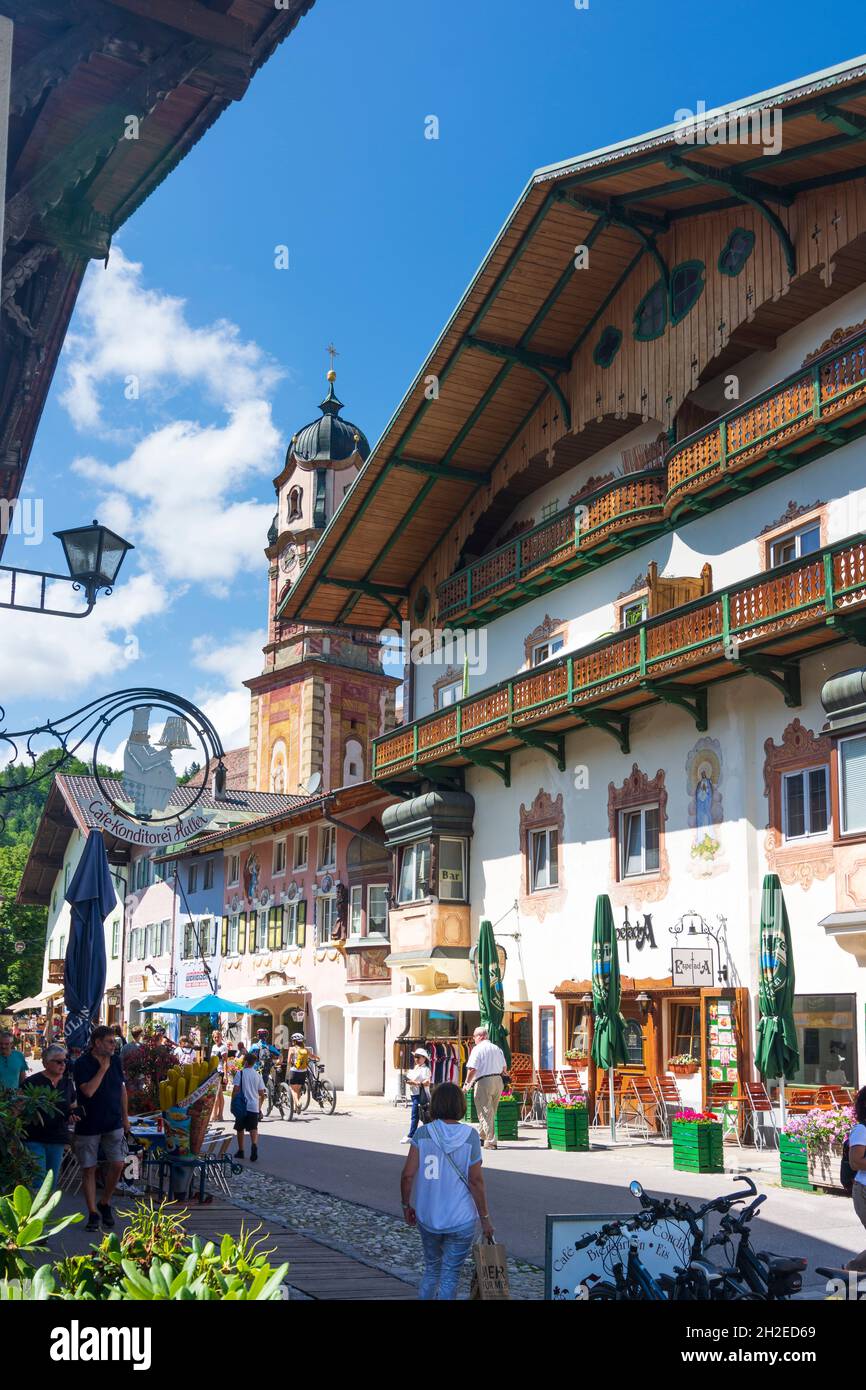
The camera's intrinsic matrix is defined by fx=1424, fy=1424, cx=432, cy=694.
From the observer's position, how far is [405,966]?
32781mm

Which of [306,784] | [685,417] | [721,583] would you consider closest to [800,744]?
[721,583]

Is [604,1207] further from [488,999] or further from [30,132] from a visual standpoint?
[488,999]

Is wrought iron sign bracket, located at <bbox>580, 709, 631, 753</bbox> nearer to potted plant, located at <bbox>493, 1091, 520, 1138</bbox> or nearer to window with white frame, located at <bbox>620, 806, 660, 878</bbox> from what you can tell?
window with white frame, located at <bbox>620, 806, 660, 878</bbox>

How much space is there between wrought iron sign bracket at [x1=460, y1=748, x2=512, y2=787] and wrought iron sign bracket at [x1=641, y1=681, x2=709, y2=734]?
6877 mm

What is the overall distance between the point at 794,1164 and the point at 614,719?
37.0 feet

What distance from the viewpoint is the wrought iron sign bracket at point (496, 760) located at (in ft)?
102

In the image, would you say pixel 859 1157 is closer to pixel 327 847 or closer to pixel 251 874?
pixel 327 847

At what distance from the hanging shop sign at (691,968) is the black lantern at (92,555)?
13952 mm

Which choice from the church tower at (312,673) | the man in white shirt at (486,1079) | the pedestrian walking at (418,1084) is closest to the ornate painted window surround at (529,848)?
the pedestrian walking at (418,1084)

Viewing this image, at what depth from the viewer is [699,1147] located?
59.3 ft

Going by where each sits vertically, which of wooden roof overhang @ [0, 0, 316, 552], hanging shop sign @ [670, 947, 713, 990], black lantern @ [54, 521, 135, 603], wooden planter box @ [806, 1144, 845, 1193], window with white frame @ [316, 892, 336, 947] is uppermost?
wooden roof overhang @ [0, 0, 316, 552]

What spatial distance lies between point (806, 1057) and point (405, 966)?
41.6ft

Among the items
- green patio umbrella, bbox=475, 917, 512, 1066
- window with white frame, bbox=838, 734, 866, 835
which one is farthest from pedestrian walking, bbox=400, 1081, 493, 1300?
green patio umbrella, bbox=475, 917, 512, 1066

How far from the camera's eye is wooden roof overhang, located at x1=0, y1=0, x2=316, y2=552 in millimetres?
7828
